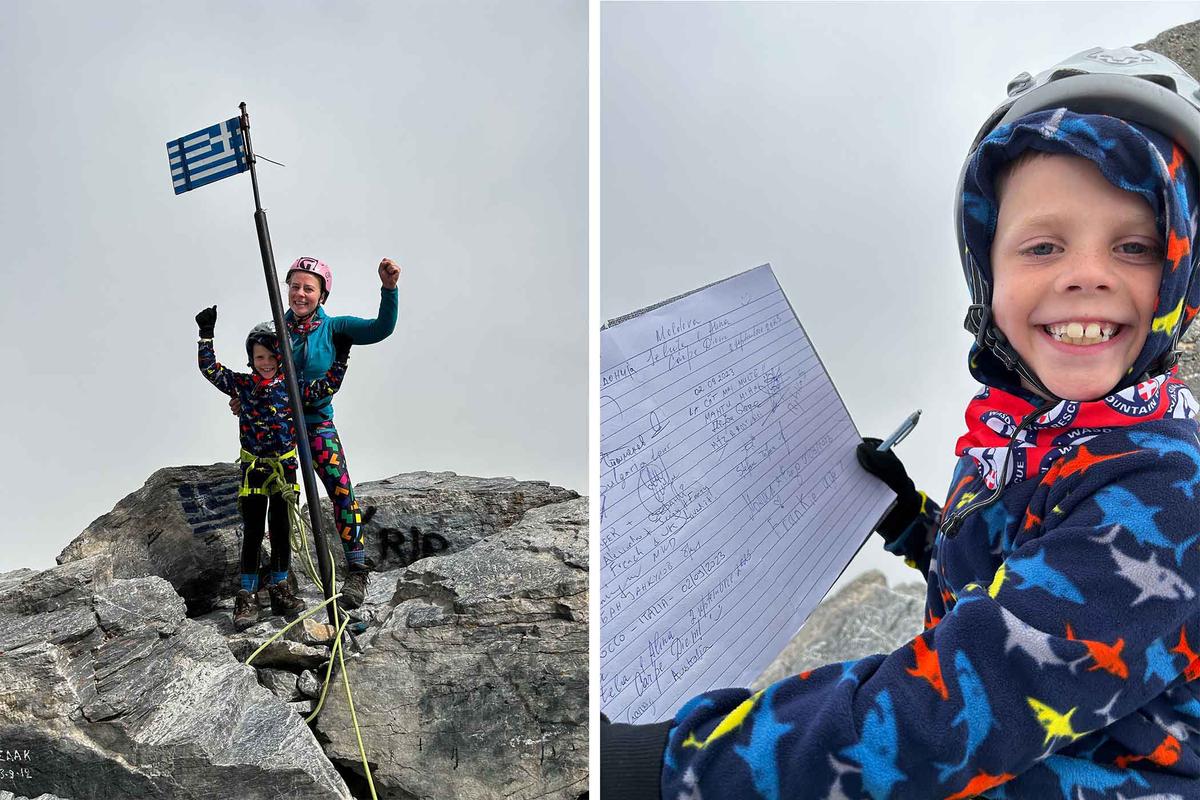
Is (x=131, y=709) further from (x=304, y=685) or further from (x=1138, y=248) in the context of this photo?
(x=1138, y=248)

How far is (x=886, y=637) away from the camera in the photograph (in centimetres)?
126

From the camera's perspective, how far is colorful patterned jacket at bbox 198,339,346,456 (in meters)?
1.02

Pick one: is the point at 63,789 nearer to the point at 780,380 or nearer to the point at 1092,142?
the point at 780,380

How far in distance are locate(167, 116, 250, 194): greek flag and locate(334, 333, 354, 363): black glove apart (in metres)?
0.22

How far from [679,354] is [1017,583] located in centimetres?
23

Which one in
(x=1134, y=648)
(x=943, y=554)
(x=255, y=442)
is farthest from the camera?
(x=255, y=442)

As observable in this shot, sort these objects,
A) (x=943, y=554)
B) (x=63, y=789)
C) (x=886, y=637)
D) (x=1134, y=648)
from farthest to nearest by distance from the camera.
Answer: (x=886, y=637) → (x=63, y=789) → (x=943, y=554) → (x=1134, y=648)

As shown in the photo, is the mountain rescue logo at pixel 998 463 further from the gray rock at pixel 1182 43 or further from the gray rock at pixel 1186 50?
the gray rock at pixel 1182 43

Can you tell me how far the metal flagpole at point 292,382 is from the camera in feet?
3.17

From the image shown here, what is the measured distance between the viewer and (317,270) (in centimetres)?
104

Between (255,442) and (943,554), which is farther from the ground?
(255,442)

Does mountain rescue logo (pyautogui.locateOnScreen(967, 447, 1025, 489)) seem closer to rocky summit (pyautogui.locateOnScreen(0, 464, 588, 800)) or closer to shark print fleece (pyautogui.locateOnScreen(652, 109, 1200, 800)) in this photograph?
shark print fleece (pyautogui.locateOnScreen(652, 109, 1200, 800))

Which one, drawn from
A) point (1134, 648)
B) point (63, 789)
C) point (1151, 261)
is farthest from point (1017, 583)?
point (63, 789)

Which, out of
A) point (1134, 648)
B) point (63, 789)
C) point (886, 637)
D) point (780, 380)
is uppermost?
point (780, 380)
